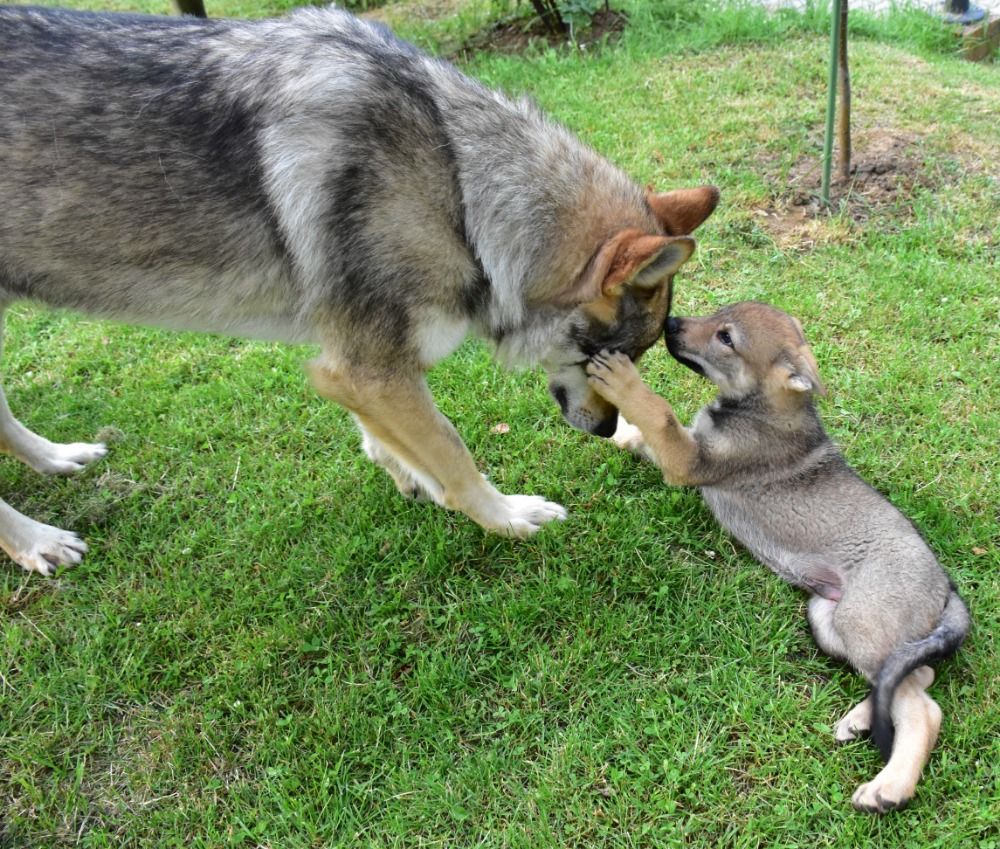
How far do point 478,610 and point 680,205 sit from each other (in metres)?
1.82

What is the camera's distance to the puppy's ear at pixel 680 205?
296cm

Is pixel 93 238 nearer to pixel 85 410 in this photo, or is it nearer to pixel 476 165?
pixel 476 165

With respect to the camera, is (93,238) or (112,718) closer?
(93,238)

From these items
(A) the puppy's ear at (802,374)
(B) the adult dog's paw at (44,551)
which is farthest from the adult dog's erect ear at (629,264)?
(B) the adult dog's paw at (44,551)

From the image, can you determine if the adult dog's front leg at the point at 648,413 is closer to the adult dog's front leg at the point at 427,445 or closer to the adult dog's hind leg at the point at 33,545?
the adult dog's front leg at the point at 427,445

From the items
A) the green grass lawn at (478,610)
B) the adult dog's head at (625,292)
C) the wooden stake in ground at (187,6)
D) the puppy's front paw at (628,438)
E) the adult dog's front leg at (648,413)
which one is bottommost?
the green grass lawn at (478,610)

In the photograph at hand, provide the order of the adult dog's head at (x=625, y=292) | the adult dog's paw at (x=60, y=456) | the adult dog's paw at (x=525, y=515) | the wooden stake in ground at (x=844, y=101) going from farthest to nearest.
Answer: the wooden stake in ground at (x=844, y=101)
the adult dog's paw at (x=60, y=456)
the adult dog's paw at (x=525, y=515)
the adult dog's head at (x=625, y=292)

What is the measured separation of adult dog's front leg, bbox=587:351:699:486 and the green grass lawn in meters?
0.27

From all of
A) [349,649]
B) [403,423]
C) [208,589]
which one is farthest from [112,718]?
[403,423]

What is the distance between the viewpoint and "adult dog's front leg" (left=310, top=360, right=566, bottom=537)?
2.83m

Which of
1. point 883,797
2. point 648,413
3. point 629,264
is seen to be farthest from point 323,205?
point 883,797

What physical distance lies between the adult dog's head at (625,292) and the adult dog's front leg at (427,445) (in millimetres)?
550

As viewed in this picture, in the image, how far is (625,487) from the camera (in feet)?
11.5

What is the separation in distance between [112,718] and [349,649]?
91 centimetres
